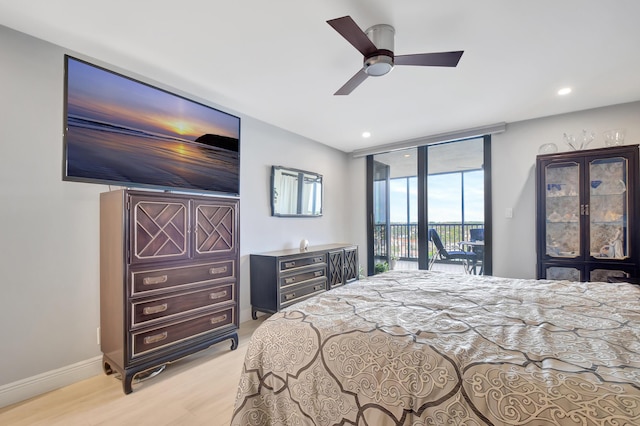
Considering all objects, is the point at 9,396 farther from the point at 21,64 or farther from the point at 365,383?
the point at 365,383

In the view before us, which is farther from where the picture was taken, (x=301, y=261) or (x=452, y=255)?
(x=452, y=255)

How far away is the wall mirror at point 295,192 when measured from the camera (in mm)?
3820

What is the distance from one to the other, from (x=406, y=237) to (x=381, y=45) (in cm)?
378

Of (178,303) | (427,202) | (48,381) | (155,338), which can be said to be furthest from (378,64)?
(48,381)

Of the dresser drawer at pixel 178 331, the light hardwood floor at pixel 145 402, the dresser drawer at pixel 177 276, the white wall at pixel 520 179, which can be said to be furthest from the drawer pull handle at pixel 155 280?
the white wall at pixel 520 179

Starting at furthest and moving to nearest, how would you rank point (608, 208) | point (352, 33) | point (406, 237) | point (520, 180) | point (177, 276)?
1. point (406, 237)
2. point (520, 180)
3. point (608, 208)
4. point (177, 276)
5. point (352, 33)

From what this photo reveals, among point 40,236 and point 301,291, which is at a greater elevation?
point 40,236

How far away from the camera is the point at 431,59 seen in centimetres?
194

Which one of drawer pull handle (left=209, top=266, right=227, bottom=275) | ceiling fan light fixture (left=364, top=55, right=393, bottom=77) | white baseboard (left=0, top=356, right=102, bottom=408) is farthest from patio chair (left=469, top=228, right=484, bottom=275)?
white baseboard (left=0, top=356, right=102, bottom=408)

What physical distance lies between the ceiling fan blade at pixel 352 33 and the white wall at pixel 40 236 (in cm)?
189

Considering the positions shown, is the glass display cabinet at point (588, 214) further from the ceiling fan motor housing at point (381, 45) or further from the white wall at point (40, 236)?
the white wall at point (40, 236)

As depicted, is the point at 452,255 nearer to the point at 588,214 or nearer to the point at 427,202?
the point at 427,202

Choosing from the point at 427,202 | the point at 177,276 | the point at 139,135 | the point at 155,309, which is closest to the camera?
the point at 155,309

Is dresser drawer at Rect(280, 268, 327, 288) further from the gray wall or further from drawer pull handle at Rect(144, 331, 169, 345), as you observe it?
the gray wall
